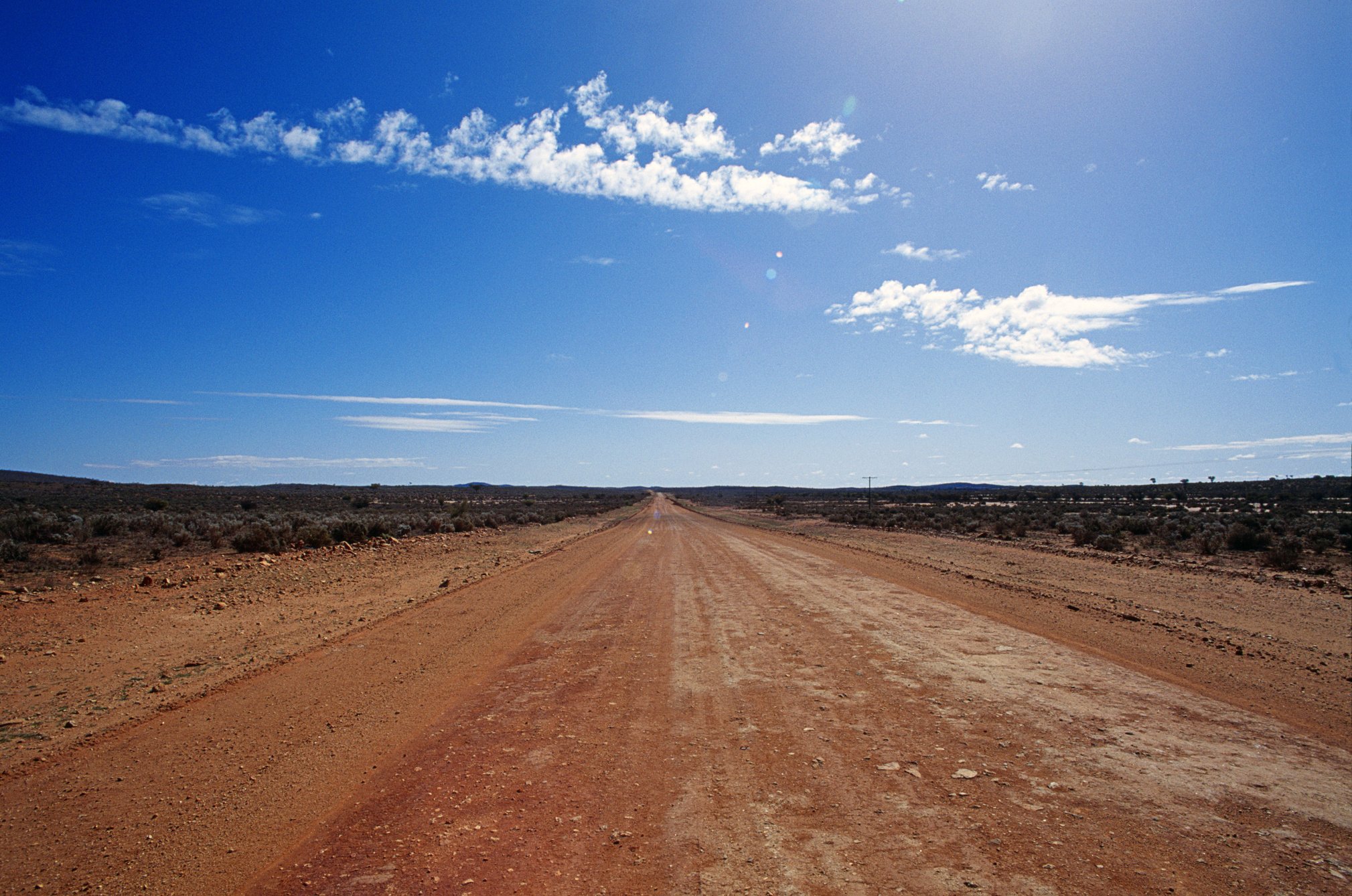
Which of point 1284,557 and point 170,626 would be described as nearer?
point 170,626

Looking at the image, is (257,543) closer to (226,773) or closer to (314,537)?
(314,537)

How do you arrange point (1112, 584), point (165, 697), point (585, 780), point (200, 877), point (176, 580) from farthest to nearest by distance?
point (1112, 584) → point (176, 580) → point (165, 697) → point (585, 780) → point (200, 877)

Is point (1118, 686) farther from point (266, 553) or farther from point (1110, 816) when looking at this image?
point (266, 553)

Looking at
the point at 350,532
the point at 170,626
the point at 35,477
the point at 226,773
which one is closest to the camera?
the point at 226,773

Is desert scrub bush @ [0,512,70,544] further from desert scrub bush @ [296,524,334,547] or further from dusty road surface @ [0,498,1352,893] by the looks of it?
dusty road surface @ [0,498,1352,893]

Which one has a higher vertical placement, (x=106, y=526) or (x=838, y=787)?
(x=106, y=526)

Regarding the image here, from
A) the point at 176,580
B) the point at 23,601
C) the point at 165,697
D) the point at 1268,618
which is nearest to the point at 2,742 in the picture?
the point at 165,697

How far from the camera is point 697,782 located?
199 inches

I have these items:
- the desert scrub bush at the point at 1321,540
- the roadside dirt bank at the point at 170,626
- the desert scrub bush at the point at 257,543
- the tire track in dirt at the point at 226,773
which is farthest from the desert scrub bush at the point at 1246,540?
the desert scrub bush at the point at 257,543

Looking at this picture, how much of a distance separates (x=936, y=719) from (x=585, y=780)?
3399 mm

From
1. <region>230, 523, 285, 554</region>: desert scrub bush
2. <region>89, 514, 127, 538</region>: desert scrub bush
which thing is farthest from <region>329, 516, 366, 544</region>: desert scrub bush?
<region>89, 514, 127, 538</region>: desert scrub bush

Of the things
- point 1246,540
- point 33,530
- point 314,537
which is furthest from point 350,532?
point 1246,540

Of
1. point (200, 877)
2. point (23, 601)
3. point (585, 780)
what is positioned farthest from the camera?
point (23, 601)

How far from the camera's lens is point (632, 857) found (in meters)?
4.07
